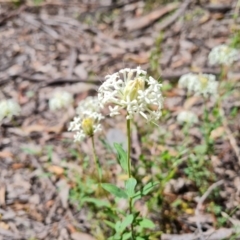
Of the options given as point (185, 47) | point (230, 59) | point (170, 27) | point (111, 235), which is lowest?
point (111, 235)

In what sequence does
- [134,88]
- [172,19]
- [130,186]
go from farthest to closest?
1. [172,19]
2. [130,186]
3. [134,88]

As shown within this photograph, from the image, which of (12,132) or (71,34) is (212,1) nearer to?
(71,34)

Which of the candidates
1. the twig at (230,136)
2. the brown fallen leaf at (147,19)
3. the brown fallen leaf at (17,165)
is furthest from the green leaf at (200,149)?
the brown fallen leaf at (147,19)

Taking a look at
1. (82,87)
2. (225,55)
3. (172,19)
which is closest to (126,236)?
(225,55)

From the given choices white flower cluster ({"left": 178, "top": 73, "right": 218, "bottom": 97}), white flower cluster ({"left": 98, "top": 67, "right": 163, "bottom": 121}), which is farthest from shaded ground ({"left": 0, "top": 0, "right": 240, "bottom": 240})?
white flower cluster ({"left": 98, "top": 67, "right": 163, "bottom": 121})

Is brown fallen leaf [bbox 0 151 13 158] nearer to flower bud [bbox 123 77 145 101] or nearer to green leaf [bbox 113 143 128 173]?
green leaf [bbox 113 143 128 173]

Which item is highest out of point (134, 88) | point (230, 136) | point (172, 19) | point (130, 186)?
point (172, 19)

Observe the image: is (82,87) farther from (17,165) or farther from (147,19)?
(147,19)

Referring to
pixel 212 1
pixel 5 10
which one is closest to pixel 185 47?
pixel 212 1
